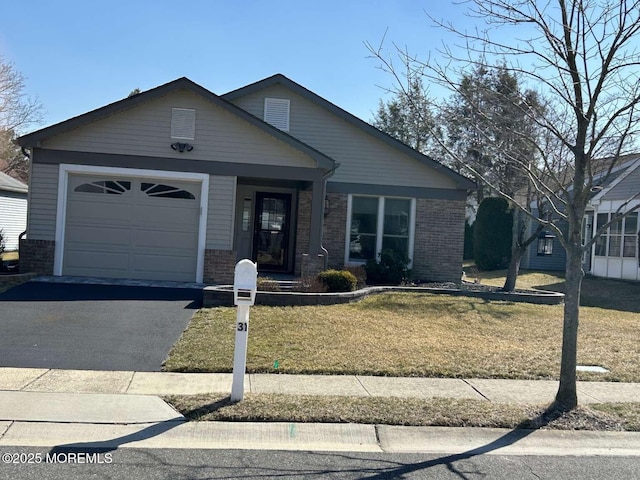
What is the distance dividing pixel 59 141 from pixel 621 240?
20727 millimetres

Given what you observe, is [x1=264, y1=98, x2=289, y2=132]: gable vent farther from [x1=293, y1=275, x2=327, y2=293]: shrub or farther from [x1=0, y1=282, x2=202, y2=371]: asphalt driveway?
[x1=0, y1=282, x2=202, y2=371]: asphalt driveway

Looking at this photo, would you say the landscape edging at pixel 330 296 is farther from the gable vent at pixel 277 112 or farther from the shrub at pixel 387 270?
the gable vent at pixel 277 112

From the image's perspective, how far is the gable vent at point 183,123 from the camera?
554 inches

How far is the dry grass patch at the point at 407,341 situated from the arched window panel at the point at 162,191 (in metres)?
4.08

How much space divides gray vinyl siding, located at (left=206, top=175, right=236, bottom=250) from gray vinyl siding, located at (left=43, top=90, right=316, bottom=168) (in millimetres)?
596

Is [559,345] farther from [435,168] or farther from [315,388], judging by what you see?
[435,168]

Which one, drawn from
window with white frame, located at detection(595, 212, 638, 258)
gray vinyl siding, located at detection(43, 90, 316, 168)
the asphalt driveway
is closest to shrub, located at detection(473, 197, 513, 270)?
window with white frame, located at detection(595, 212, 638, 258)

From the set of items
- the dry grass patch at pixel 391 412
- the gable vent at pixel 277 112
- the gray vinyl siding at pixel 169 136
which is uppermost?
the gable vent at pixel 277 112

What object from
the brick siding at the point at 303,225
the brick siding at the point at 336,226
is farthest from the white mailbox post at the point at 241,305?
the brick siding at the point at 336,226

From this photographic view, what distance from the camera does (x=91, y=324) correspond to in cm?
960

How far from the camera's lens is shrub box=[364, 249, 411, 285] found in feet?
53.6

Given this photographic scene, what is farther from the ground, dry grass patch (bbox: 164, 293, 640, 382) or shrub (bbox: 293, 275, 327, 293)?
shrub (bbox: 293, 275, 327, 293)

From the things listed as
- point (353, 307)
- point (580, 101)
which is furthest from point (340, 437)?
point (353, 307)

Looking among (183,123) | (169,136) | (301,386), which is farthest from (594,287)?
(301,386)
